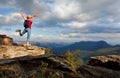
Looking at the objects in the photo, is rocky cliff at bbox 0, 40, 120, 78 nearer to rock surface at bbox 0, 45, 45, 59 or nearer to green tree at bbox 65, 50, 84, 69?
green tree at bbox 65, 50, 84, 69

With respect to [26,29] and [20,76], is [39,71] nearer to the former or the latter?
[20,76]

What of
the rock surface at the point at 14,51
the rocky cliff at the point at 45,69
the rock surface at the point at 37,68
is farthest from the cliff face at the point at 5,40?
the rock surface at the point at 37,68

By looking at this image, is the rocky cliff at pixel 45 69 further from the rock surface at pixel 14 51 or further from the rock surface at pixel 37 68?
the rock surface at pixel 14 51

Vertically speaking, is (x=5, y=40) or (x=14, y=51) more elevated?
(x=5, y=40)

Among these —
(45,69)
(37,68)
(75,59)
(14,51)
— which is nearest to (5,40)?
(14,51)

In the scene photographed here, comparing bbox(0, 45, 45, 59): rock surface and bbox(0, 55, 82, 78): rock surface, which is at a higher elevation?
bbox(0, 45, 45, 59): rock surface

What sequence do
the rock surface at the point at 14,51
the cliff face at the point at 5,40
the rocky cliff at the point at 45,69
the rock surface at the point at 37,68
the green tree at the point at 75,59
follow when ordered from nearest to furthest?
the rock surface at the point at 37,68, the rocky cliff at the point at 45,69, the green tree at the point at 75,59, the rock surface at the point at 14,51, the cliff face at the point at 5,40

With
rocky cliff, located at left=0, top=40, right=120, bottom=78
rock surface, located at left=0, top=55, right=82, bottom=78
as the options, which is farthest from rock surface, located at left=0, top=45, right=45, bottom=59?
rock surface, located at left=0, top=55, right=82, bottom=78

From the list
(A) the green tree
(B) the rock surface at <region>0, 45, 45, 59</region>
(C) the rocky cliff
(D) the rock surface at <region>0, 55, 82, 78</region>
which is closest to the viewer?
(D) the rock surface at <region>0, 55, 82, 78</region>

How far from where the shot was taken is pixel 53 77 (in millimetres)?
21016

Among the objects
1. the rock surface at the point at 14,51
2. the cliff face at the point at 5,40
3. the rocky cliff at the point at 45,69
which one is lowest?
the rocky cliff at the point at 45,69

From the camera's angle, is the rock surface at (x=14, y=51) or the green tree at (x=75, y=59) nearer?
the green tree at (x=75, y=59)

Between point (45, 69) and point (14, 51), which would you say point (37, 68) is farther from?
point (14, 51)

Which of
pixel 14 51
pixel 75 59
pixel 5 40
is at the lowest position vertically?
pixel 75 59
